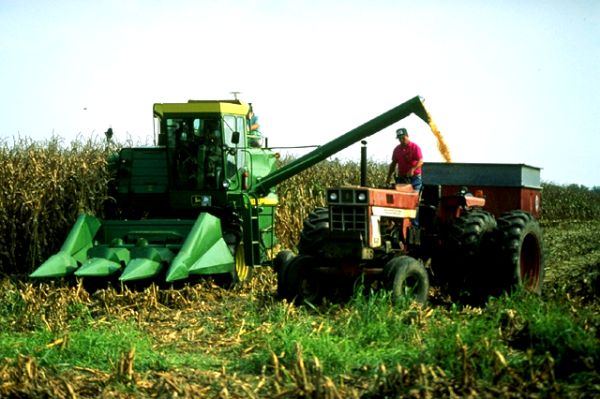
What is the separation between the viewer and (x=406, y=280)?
9797mm

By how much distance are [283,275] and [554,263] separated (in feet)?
22.3

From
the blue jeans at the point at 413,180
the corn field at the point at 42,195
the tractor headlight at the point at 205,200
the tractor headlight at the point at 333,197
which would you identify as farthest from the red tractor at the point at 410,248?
the corn field at the point at 42,195

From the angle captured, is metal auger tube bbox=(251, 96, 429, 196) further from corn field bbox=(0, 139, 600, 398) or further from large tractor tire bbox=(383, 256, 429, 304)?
large tractor tire bbox=(383, 256, 429, 304)

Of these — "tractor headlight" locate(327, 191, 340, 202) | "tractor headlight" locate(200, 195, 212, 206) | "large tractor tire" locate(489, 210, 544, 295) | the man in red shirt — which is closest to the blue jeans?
the man in red shirt

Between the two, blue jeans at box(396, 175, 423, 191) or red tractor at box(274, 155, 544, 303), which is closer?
red tractor at box(274, 155, 544, 303)

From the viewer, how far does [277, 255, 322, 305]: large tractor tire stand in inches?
404

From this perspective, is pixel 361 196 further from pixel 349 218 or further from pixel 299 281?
pixel 299 281

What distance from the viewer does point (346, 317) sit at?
350 inches

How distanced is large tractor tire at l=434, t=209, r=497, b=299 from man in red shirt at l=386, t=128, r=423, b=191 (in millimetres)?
1487

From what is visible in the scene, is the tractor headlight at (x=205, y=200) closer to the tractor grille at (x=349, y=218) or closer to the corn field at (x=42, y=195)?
the corn field at (x=42, y=195)

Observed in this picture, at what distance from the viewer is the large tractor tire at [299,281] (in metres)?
10.3

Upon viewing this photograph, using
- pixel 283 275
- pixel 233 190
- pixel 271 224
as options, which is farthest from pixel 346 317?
pixel 271 224

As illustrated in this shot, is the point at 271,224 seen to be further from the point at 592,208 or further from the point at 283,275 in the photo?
the point at 592,208

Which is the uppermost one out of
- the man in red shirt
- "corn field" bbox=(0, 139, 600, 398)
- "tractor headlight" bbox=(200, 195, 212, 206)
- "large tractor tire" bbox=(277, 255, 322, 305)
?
the man in red shirt
